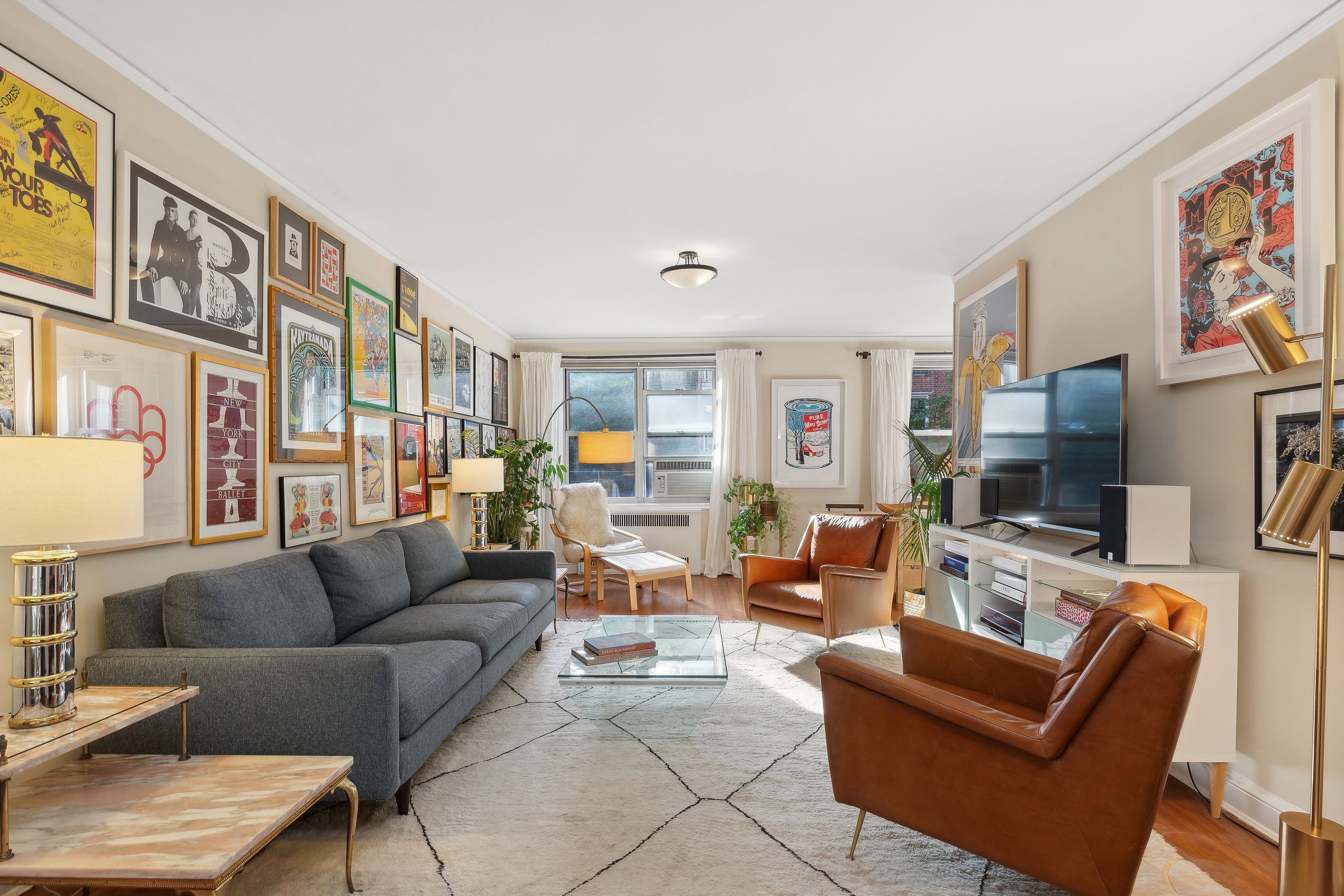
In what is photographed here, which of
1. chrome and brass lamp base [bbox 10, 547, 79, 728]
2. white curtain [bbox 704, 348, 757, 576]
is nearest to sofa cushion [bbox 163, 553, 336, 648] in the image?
chrome and brass lamp base [bbox 10, 547, 79, 728]

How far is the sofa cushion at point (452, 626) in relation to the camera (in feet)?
9.90

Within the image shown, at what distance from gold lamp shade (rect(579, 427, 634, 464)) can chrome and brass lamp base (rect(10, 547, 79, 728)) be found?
475 centimetres

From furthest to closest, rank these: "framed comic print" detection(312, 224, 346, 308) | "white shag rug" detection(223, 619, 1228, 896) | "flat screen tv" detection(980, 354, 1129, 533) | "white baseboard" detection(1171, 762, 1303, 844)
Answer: "framed comic print" detection(312, 224, 346, 308) → "flat screen tv" detection(980, 354, 1129, 533) → "white baseboard" detection(1171, 762, 1303, 844) → "white shag rug" detection(223, 619, 1228, 896)

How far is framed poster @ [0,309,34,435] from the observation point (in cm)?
183

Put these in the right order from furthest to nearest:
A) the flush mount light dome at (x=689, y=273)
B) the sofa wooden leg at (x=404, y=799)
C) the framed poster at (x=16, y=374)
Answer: the flush mount light dome at (x=689, y=273)
the sofa wooden leg at (x=404, y=799)
the framed poster at (x=16, y=374)

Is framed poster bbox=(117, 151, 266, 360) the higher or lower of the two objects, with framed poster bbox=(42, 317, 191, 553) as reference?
higher

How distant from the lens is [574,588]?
20.6 feet

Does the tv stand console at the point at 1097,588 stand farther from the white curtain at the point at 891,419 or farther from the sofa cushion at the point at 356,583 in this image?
the white curtain at the point at 891,419

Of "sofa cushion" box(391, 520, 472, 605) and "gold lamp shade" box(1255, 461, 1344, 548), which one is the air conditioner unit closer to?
"sofa cushion" box(391, 520, 472, 605)

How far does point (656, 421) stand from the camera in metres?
7.34

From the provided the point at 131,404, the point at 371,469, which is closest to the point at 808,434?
the point at 371,469

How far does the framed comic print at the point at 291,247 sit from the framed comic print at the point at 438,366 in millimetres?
1391

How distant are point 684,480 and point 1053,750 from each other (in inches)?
226

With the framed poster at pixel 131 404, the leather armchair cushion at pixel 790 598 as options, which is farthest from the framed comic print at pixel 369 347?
the leather armchair cushion at pixel 790 598
